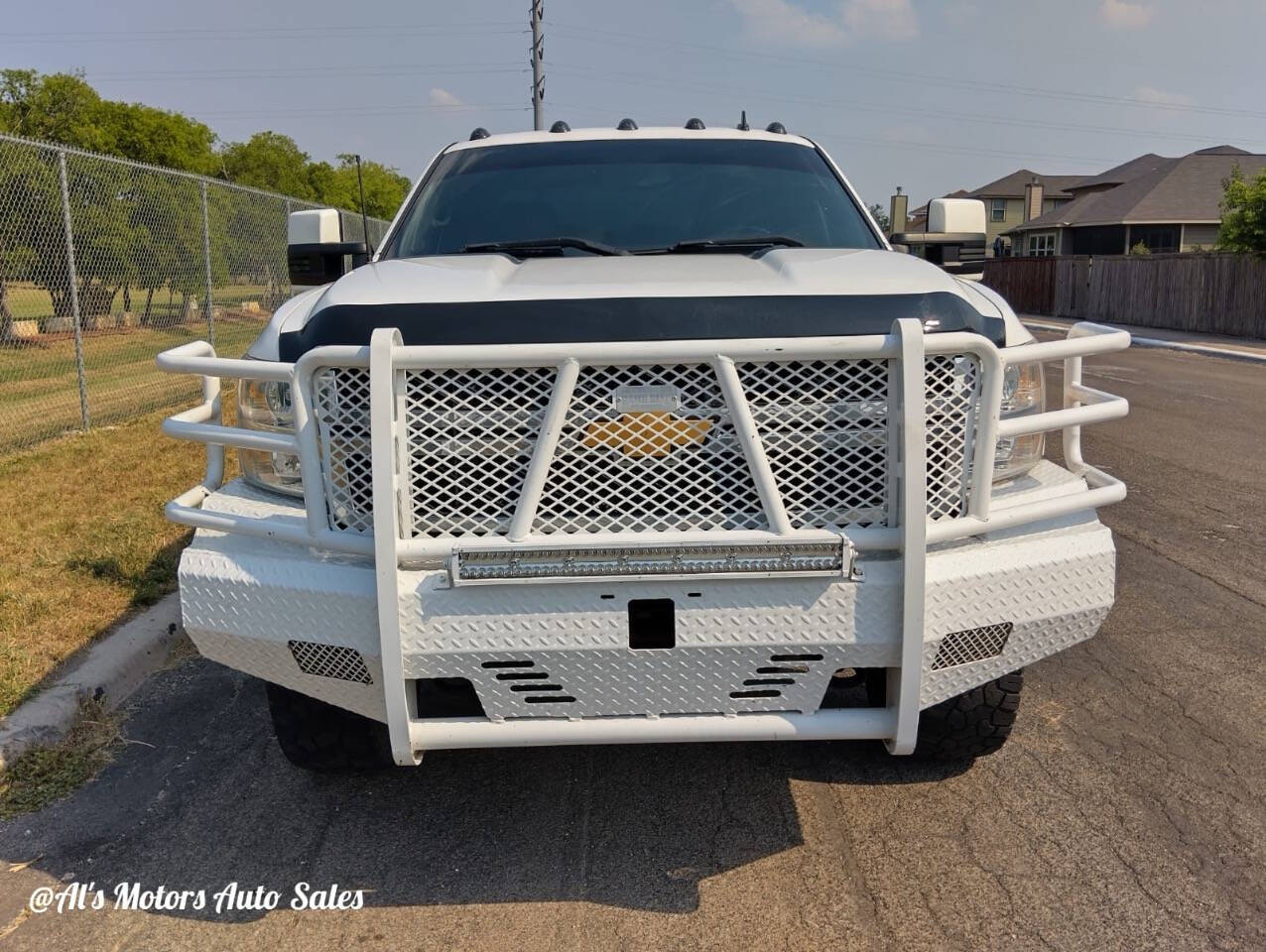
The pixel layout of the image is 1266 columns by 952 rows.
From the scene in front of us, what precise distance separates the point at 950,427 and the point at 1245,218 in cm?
2527

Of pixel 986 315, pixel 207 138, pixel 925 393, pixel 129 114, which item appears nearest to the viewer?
pixel 925 393

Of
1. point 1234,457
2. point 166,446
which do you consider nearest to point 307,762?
point 166,446

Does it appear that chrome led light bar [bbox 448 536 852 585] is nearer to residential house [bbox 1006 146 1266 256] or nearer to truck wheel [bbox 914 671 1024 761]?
truck wheel [bbox 914 671 1024 761]

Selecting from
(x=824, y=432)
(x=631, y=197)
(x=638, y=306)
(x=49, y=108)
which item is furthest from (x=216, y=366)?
(x=49, y=108)

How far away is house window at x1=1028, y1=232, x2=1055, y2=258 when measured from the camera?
60000 millimetres

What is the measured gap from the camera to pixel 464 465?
2842mm

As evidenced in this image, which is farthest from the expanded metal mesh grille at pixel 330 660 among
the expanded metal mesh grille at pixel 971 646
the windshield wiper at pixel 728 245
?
the windshield wiper at pixel 728 245

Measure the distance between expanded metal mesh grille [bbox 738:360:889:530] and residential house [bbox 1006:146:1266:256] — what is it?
48321 mm

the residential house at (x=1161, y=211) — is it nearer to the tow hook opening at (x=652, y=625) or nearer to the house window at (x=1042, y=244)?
the house window at (x=1042, y=244)

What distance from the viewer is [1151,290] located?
2967 cm

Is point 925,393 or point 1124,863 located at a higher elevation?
point 925,393

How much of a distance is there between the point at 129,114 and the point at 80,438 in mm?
29226

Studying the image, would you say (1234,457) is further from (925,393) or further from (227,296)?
(227,296)

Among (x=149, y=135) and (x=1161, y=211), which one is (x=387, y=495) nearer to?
(x=149, y=135)
